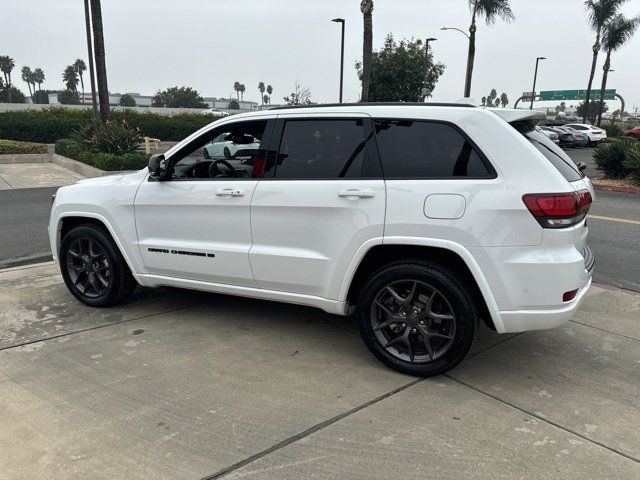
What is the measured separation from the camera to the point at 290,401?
128 inches

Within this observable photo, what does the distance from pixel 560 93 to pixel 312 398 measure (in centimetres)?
9681

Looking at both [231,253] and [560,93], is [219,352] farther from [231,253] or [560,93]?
[560,93]

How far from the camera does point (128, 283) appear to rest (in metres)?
4.74

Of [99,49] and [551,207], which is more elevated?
[99,49]

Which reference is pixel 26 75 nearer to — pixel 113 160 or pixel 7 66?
pixel 7 66

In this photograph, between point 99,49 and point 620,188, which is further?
point 99,49

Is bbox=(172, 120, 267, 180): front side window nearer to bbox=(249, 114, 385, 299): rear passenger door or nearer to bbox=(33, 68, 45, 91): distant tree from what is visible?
bbox=(249, 114, 385, 299): rear passenger door

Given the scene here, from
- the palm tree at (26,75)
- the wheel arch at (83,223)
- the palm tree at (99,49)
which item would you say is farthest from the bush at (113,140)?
the palm tree at (26,75)

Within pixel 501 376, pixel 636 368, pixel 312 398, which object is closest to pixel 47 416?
pixel 312 398

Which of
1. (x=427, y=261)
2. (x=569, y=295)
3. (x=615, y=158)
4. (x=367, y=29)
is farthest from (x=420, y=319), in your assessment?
(x=367, y=29)

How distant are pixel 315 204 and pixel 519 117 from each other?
57.8 inches

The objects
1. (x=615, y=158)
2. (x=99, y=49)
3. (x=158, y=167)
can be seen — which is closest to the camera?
(x=158, y=167)

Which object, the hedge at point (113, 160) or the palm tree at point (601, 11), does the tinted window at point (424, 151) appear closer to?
the hedge at point (113, 160)

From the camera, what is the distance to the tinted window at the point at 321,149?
3.62 metres
